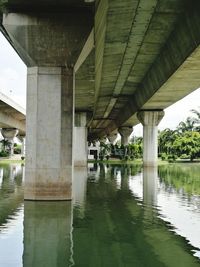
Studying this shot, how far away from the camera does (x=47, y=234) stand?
37.4 ft

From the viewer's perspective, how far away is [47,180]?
17.8 m

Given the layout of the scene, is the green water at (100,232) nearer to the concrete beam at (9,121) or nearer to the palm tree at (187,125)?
the concrete beam at (9,121)

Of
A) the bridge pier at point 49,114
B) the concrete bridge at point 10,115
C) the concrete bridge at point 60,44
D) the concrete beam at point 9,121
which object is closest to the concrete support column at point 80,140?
the concrete bridge at point 10,115

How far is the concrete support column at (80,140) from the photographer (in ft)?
174

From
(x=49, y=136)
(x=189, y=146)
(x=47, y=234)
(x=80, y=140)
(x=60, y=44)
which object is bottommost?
(x=47, y=234)

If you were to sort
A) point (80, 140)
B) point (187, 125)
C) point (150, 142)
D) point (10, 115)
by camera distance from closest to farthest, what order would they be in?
point (150, 142) < point (80, 140) < point (10, 115) < point (187, 125)

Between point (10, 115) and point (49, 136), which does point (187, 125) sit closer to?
point (10, 115)

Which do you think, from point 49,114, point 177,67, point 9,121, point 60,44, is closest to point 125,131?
point 9,121

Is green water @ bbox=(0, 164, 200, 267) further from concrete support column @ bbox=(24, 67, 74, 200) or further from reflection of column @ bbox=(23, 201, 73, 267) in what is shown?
concrete support column @ bbox=(24, 67, 74, 200)

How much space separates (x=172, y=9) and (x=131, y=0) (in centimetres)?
235

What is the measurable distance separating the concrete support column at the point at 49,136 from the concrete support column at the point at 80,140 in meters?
34.4

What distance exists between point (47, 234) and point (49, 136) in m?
7.02

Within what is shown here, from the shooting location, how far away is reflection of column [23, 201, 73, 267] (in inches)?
345

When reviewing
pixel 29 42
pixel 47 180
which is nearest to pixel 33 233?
pixel 47 180
